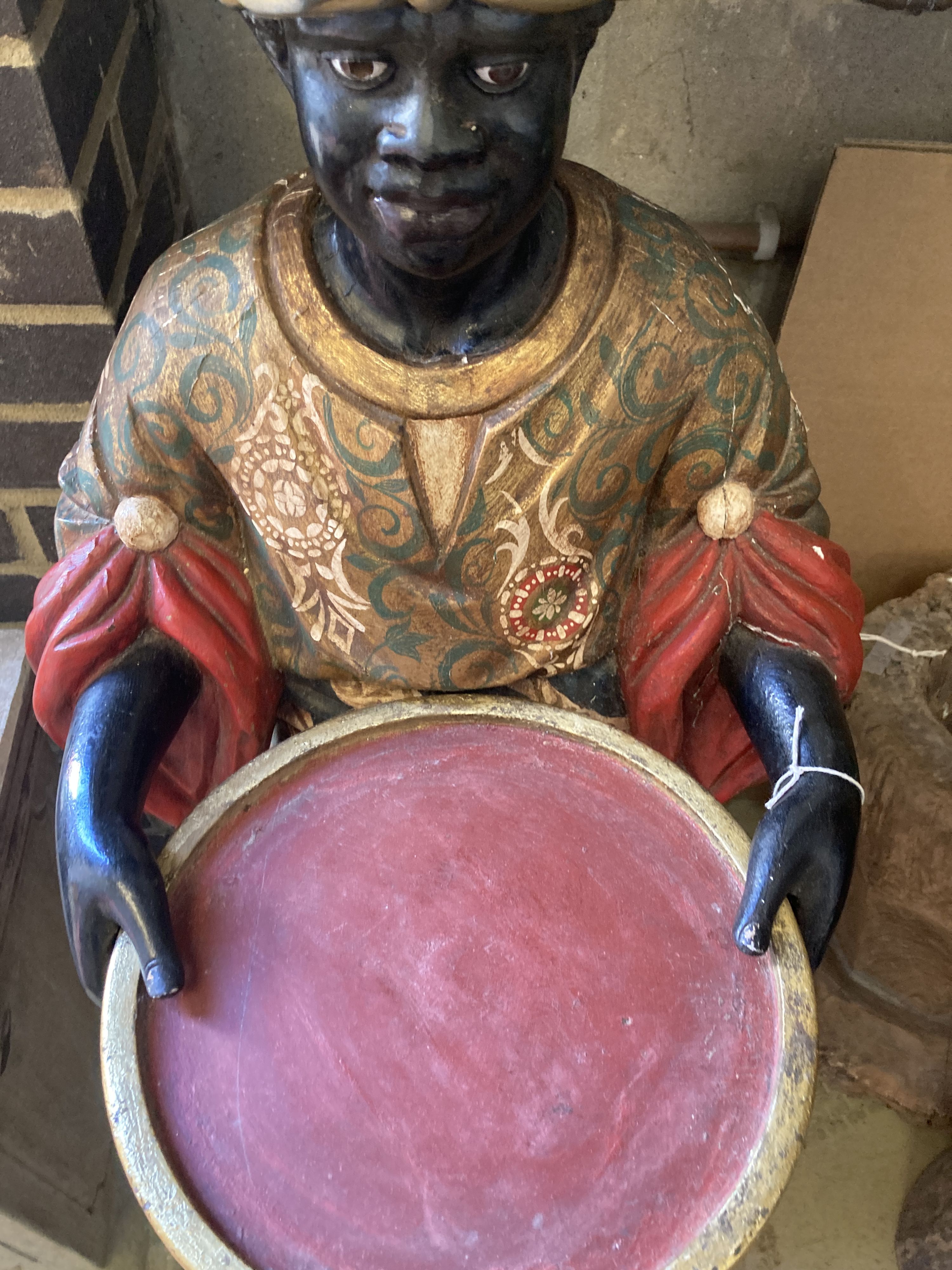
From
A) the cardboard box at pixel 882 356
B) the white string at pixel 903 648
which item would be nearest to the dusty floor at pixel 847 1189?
the white string at pixel 903 648

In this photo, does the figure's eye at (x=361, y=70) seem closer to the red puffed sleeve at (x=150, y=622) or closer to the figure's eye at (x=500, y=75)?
the figure's eye at (x=500, y=75)

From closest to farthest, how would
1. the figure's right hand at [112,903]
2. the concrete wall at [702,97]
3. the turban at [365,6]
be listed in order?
the turban at [365,6] < the figure's right hand at [112,903] < the concrete wall at [702,97]

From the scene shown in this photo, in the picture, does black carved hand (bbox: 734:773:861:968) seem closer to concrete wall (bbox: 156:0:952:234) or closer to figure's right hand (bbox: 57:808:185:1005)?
figure's right hand (bbox: 57:808:185:1005)

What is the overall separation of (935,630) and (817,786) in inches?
29.5

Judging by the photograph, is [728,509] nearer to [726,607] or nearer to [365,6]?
[726,607]

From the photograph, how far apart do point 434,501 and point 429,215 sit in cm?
24

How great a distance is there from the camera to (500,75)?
647 millimetres

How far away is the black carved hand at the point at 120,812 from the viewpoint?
29.7 inches

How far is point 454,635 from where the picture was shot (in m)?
0.94

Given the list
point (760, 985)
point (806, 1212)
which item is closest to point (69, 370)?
point (760, 985)

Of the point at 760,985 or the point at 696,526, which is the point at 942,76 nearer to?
the point at 696,526

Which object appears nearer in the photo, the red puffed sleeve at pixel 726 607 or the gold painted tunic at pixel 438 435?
the gold painted tunic at pixel 438 435

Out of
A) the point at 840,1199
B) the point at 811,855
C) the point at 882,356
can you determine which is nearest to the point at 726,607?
the point at 811,855

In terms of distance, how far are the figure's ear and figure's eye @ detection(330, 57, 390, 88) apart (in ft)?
0.19
